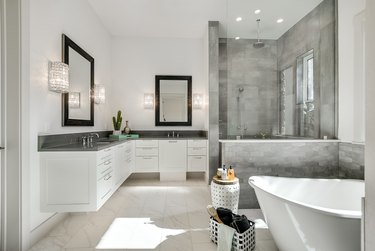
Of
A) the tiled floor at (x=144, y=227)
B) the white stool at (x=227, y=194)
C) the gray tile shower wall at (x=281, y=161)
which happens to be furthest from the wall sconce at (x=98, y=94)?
the white stool at (x=227, y=194)

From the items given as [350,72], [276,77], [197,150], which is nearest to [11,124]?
[197,150]

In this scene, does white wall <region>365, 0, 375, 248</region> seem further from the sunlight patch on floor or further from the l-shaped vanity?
the l-shaped vanity

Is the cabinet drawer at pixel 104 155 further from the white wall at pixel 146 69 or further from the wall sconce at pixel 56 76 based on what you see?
the white wall at pixel 146 69

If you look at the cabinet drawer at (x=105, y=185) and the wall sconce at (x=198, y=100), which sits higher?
the wall sconce at (x=198, y=100)

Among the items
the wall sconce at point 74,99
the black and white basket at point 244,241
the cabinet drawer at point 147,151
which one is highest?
the wall sconce at point 74,99

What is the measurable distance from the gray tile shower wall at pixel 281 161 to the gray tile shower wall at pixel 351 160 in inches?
2.7

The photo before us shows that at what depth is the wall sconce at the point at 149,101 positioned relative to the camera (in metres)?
4.04

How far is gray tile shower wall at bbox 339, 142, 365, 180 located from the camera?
2.20 m

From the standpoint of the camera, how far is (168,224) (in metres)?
2.18

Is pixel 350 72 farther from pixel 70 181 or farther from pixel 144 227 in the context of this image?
pixel 70 181

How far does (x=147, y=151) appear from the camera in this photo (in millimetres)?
3600

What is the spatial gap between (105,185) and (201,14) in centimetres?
302

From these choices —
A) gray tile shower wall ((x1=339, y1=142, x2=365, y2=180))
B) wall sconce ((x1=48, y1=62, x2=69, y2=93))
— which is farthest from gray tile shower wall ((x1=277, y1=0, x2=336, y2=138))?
wall sconce ((x1=48, y1=62, x2=69, y2=93))

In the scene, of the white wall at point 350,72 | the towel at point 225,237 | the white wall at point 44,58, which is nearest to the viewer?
the towel at point 225,237
